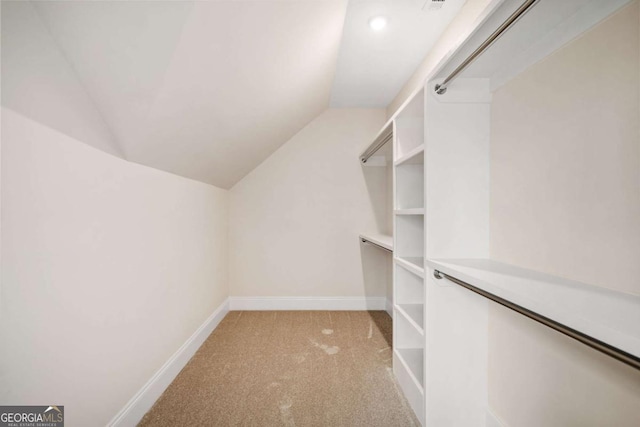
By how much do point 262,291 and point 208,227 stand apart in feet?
3.40

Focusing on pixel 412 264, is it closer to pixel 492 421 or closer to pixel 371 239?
pixel 492 421

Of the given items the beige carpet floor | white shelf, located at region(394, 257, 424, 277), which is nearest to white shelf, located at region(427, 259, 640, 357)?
white shelf, located at region(394, 257, 424, 277)

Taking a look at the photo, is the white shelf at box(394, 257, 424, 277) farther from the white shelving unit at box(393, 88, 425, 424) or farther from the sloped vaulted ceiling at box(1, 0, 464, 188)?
the sloped vaulted ceiling at box(1, 0, 464, 188)

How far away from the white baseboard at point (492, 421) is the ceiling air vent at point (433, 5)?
211cm

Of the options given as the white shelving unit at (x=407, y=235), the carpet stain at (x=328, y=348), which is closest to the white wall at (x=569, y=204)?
the white shelving unit at (x=407, y=235)

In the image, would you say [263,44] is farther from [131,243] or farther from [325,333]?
[325,333]

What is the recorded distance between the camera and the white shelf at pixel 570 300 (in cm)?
59

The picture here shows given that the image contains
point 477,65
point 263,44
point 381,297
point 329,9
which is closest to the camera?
point 477,65

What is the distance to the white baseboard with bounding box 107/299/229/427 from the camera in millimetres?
1388

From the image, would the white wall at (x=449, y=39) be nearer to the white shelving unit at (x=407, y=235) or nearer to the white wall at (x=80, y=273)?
the white shelving unit at (x=407, y=235)

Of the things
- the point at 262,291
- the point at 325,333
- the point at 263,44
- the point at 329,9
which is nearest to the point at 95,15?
the point at 263,44

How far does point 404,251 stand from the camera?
1.85 metres

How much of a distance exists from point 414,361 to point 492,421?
0.46 meters

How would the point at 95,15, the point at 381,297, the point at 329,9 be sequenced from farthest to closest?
the point at 381,297
the point at 329,9
the point at 95,15
